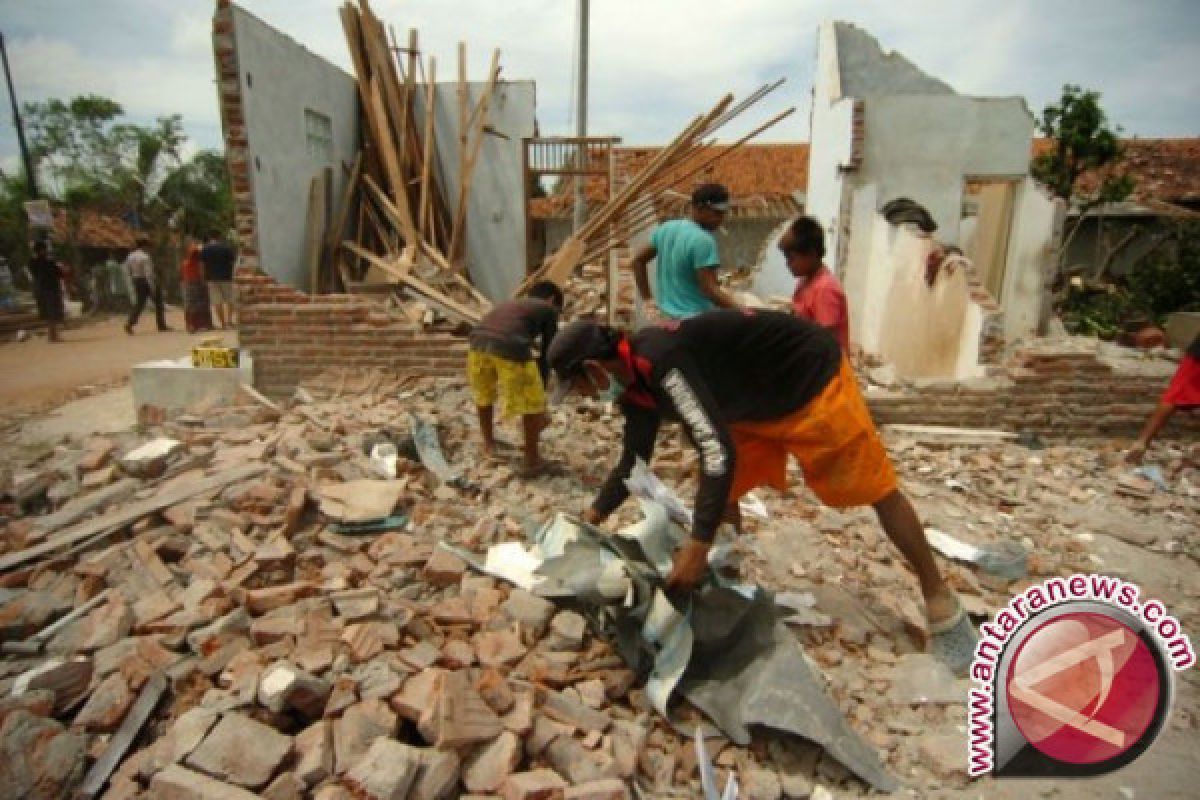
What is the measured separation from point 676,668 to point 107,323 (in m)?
15.2

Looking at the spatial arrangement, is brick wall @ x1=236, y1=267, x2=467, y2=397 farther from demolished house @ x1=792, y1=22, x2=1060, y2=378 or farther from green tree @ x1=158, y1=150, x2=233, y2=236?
green tree @ x1=158, y1=150, x2=233, y2=236

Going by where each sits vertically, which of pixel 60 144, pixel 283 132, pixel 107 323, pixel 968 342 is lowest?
pixel 107 323

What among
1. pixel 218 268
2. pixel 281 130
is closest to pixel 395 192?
pixel 281 130

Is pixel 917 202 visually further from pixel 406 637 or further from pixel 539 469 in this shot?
pixel 406 637

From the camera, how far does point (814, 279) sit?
11.7 feet

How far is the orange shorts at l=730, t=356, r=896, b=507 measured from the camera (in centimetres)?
250

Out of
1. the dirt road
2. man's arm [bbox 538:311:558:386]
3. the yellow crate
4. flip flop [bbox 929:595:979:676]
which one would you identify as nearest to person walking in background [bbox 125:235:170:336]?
the dirt road

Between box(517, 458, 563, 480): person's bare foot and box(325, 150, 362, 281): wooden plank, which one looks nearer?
box(517, 458, 563, 480): person's bare foot

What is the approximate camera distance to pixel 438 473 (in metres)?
4.28

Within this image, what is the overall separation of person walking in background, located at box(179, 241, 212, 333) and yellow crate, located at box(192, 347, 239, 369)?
5343 millimetres

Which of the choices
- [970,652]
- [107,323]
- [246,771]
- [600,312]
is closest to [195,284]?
[107,323]

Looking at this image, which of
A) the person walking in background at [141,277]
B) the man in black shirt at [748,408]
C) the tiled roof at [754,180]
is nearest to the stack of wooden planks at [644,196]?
the man in black shirt at [748,408]

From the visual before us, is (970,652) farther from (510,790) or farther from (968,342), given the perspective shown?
(968,342)

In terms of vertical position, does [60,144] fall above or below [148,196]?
above
